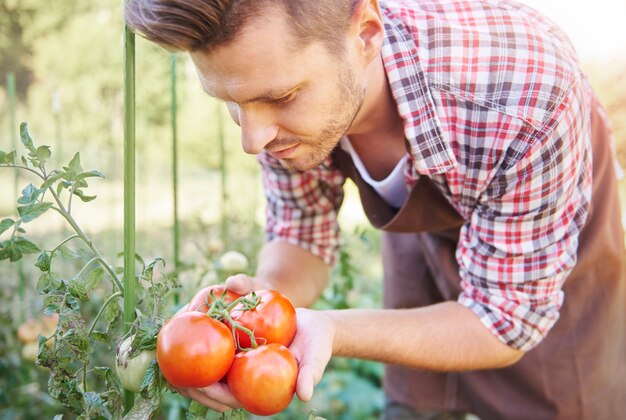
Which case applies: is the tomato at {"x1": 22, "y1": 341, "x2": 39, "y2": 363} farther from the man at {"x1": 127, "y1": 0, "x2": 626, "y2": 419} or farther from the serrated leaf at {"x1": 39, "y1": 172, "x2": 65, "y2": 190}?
the serrated leaf at {"x1": 39, "y1": 172, "x2": 65, "y2": 190}

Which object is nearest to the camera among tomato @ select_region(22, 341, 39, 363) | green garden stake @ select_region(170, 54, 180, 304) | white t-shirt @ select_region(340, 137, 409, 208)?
white t-shirt @ select_region(340, 137, 409, 208)

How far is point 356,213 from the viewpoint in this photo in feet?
18.1

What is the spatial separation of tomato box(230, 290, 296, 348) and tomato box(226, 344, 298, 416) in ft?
0.14

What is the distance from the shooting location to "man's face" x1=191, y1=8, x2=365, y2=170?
42.6 inches

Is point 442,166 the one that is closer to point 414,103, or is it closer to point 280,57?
point 414,103

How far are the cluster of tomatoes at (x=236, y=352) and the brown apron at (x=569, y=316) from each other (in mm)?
528

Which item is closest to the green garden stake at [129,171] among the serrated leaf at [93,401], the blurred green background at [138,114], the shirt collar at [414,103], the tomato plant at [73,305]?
the tomato plant at [73,305]

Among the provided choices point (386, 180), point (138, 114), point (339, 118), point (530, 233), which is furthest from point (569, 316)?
point (138, 114)

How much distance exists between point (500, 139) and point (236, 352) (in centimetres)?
62

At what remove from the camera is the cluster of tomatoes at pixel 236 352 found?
0.97m

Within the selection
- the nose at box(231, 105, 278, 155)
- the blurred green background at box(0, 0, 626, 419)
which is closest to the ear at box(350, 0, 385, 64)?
the nose at box(231, 105, 278, 155)

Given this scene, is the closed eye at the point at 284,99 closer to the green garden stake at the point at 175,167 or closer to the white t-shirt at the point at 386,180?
the white t-shirt at the point at 386,180

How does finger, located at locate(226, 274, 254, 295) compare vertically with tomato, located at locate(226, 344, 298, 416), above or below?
above

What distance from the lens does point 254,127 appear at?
1163 mm
